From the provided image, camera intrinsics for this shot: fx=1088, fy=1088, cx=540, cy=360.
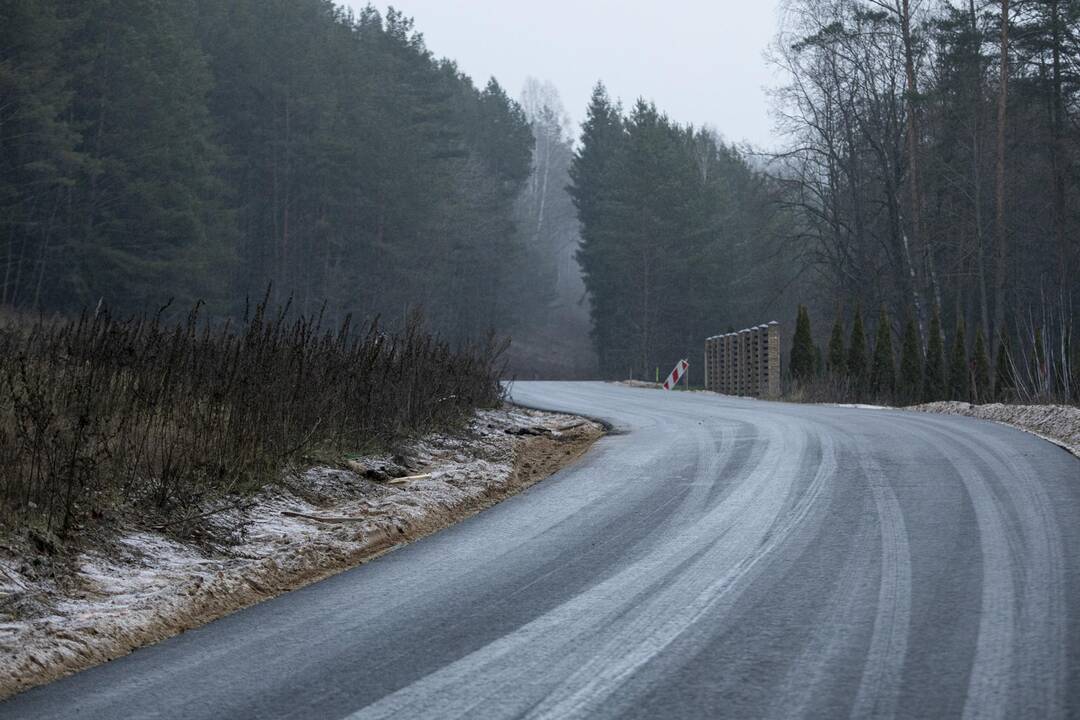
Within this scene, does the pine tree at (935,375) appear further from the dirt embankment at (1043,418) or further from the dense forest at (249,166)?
the dense forest at (249,166)

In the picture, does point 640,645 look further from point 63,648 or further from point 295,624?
point 63,648

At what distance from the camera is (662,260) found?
6262cm

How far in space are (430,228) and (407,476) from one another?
48.0 m

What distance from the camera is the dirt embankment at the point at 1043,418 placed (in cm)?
1193

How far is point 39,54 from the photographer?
30781 mm

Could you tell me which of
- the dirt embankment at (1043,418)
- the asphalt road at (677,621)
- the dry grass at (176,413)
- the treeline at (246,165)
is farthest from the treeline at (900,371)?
the treeline at (246,165)

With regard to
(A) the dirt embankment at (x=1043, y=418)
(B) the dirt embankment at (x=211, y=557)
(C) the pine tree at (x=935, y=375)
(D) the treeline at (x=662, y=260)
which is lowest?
(B) the dirt embankment at (x=211, y=557)

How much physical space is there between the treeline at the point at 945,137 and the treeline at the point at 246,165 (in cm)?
2129

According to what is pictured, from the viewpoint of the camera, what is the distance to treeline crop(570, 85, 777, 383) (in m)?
62.4

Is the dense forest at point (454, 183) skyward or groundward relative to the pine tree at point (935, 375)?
skyward

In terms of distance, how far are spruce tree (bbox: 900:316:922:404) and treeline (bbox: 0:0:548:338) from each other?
21263 mm

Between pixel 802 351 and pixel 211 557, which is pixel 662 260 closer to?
pixel 802 351

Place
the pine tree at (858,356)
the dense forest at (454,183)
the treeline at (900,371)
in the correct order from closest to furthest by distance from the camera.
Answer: the treeline at (900,371), the pine tree at (858,356), the dense forest at (454,183)

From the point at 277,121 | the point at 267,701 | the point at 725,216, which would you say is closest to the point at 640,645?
the point at 267,701
